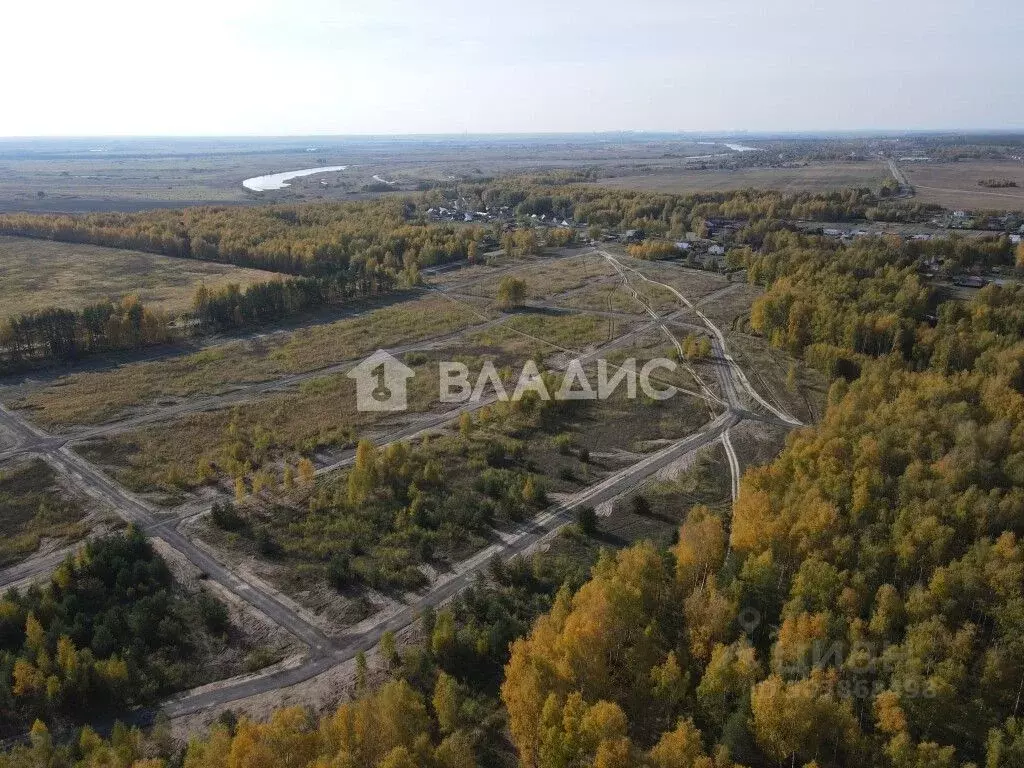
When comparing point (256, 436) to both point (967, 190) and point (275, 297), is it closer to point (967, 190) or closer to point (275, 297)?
point (275, 297)

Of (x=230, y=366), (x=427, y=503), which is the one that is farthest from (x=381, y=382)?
(x=427, y=503)

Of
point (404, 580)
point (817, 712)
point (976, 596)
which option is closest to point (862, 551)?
point (976, 596)

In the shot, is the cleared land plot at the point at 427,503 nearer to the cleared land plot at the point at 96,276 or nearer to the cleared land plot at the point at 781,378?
the cleared land plot at the point at 781,378

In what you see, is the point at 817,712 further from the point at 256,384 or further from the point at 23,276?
the point at 23,276

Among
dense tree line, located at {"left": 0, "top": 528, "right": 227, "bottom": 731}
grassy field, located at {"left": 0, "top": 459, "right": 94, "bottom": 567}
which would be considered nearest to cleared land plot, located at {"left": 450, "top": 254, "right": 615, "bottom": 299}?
grassy field, located at {"left": 0, "top": 459, "right": 94, "bottom": 567}

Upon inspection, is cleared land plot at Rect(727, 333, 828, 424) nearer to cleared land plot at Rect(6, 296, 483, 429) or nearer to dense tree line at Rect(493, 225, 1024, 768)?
dense tree line at Rect(493, 225, 1024, 768)

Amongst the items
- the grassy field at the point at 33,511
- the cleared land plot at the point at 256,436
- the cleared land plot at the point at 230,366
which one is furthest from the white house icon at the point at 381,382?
the grassy field at the point at 33,511
